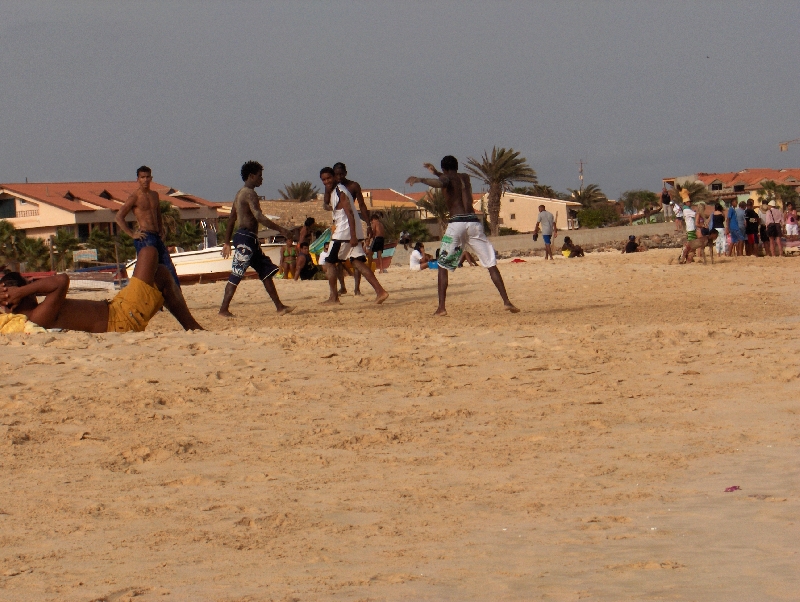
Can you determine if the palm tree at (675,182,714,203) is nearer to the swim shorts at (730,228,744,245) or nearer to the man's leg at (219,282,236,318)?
the swim shorts at (730,228,744,245)

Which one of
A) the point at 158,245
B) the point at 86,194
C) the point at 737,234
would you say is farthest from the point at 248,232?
the point at 86,194

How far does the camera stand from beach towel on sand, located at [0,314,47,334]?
281 inches

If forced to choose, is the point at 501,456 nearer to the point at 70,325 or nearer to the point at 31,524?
the point at 31,524

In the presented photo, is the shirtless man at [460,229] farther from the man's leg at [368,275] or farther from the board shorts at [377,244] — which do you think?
the board shorts at [377,244]

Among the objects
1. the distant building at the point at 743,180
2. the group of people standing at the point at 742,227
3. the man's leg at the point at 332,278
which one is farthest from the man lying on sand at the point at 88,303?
the distant building at the point at 743,180

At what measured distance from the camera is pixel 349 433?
510cm

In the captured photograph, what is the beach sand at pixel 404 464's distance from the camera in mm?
3162

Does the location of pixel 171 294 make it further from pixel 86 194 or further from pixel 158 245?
pixel 86 194

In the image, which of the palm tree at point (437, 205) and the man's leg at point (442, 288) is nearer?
the man's leg at point (442, 288)

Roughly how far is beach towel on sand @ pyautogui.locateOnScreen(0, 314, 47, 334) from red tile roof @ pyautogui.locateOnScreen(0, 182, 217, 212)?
151ft

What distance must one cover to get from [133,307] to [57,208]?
46.5m

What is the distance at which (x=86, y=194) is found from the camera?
56469mm

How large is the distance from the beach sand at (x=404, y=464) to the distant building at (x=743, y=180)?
268ft

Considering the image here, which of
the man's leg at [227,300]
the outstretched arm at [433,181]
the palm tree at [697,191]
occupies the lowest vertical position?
the man's leg at [227,300]
